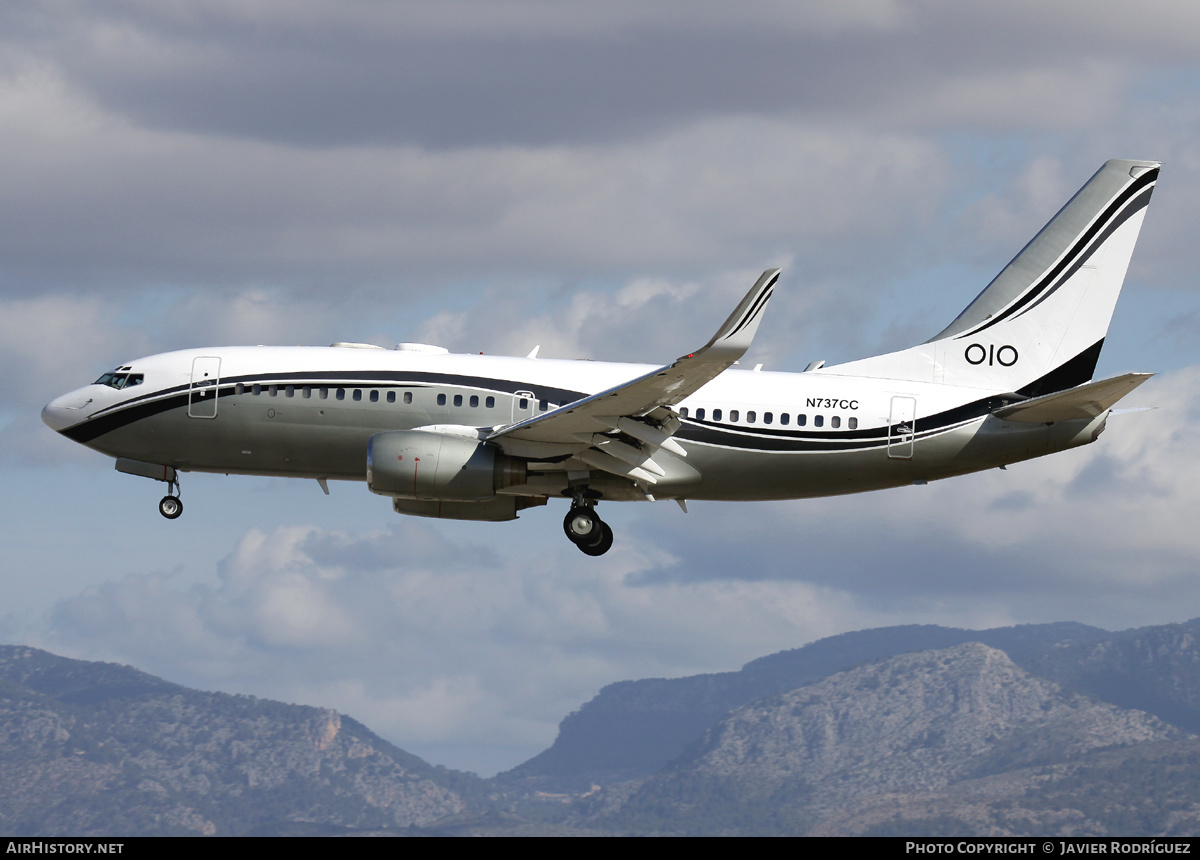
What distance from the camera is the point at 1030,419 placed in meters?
47.8

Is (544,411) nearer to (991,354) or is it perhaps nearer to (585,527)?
(585,527)

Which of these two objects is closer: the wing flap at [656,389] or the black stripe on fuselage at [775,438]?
the wing flap at [656,389]

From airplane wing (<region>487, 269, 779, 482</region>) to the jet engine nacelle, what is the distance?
2.64 ft

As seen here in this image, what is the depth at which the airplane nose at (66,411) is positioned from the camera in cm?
5019

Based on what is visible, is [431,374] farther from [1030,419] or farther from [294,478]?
[1030,419]

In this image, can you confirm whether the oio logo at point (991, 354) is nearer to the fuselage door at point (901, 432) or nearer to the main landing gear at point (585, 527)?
the fuselage door at point (901, 432)

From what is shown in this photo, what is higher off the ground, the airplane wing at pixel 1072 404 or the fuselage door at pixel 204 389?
the fuselage door at pixel 204 389

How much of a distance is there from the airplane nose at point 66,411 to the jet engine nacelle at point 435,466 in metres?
10.2

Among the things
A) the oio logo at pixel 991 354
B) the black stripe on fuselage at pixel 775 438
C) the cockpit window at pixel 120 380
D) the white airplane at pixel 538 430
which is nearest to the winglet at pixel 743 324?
the white airplane at pixel 538 430

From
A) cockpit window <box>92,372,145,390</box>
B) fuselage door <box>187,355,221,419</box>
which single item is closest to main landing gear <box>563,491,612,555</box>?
fuselage door <box>187,355,221,419</box>

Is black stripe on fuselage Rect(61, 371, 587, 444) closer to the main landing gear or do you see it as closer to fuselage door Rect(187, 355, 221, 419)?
fuselage door Rect(187, 355, 221, 419)
